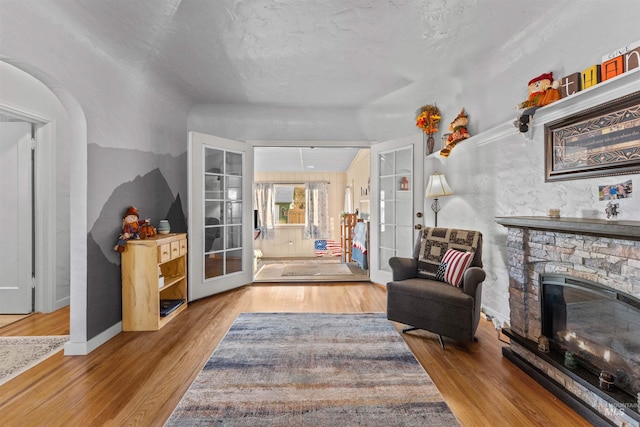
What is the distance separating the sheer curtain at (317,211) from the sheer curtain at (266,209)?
2.85 feet

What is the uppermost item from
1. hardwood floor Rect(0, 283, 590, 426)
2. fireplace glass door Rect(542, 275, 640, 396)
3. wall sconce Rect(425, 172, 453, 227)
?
wall sconce Rect(425, 172, 453, 227)

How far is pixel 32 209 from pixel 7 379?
1.89m

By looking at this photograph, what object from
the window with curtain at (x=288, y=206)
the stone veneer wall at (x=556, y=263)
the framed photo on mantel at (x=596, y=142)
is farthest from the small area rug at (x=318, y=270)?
the framed photo on mantel at (x=596, y=142)

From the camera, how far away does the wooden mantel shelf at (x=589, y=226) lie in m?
1.33

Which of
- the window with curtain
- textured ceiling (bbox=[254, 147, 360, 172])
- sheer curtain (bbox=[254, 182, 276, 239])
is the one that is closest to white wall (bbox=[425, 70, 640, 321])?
textured ceiling (bbox=[254, 147, 360, 172])

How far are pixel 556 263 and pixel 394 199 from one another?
2231 mm

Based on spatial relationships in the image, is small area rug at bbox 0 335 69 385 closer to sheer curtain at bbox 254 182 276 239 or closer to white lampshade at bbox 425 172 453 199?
white lampshade at bbox 425 172 453 199

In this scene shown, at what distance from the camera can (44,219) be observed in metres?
3.08

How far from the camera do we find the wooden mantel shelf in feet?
4.38

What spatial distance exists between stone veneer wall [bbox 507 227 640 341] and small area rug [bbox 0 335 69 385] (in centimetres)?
349

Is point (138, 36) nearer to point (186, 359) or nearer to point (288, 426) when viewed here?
point (186, 359)

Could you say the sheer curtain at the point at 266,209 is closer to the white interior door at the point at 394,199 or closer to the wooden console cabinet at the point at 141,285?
the white interior door at the point at 394,199

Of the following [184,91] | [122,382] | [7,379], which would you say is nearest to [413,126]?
[184,91]

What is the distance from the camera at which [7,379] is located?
189cm
